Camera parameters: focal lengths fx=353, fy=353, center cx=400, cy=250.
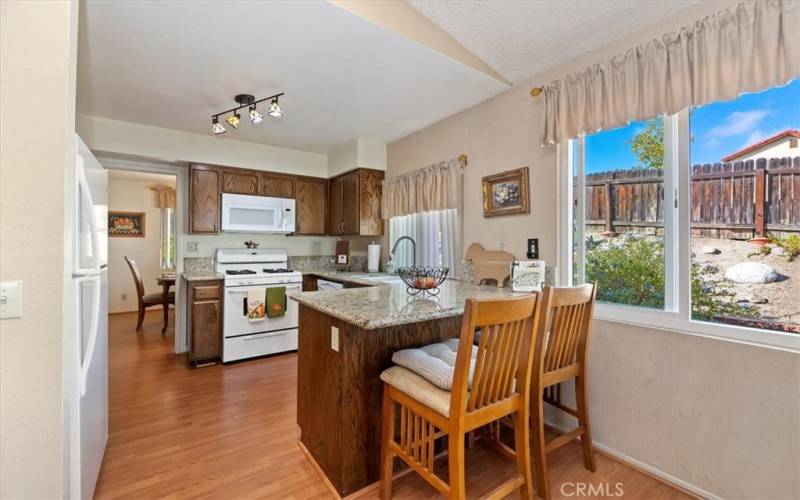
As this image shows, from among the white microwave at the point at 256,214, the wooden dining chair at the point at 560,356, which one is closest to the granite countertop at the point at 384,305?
the wooden dining chair at the point at 560,356

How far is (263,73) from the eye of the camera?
2436 millimetres

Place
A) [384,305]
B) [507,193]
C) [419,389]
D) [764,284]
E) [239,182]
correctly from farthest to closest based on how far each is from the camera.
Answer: [239,182] < [507,193] < [384,305] < [764,284] < [419,389]

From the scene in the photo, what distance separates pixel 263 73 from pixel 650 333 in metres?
2.88

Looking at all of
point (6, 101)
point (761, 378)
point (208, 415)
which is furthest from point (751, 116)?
point (208, 415)

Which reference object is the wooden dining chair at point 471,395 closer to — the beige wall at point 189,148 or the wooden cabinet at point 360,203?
the wooden cabinet at point 360,203

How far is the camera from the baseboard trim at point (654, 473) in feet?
5.57

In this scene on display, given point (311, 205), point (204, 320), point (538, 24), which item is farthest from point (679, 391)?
point (311, 205)

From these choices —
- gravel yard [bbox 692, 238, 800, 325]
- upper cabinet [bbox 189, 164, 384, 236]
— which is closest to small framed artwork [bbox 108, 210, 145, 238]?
upper cabinet [bbox 189, 164, 384, 236]

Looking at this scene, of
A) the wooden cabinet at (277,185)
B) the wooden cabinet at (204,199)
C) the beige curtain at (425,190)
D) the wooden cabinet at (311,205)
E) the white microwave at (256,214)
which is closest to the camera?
the beige curtain at (425,190)

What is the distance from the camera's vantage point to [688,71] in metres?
1.68

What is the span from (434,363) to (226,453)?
4.79ft

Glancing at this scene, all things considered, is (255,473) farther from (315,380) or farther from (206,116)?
(206,116)

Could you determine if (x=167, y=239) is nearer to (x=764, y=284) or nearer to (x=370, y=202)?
(x=370, y=202)

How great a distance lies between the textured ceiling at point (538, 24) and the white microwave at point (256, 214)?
276cm
